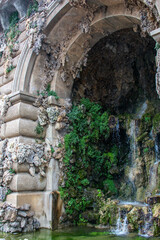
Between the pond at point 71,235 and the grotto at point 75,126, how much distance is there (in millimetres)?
22

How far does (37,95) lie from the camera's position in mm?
7113

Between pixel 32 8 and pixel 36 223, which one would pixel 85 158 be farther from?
pixel 32 8

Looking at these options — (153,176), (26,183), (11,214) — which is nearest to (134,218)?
(153,176)

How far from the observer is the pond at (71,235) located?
5.15 m

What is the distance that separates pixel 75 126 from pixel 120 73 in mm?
2695

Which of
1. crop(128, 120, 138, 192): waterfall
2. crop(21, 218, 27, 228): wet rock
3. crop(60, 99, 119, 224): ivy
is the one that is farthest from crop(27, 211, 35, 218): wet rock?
crop(128, 120, 138, 192): waterfall

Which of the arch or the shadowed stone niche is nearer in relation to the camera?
the arch

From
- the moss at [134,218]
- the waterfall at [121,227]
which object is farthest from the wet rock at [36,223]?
the moss at [134,218]

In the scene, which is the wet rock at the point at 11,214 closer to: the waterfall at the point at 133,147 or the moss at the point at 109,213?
the moss at the point at 109,213

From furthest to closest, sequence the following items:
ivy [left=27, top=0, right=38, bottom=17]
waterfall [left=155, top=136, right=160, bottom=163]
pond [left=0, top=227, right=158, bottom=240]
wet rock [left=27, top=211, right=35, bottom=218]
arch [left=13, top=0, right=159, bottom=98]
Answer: ivy [left=27, top=0, right=38, bottom=17], waterfall [left=155, top=136, right=160, bottom=163], arch [left=13, top=0, right=159, bottom=98], wet rock [left=27, top=211, right=35, bottom=218], pond [left=0, top=227, right=158, bottom=240]

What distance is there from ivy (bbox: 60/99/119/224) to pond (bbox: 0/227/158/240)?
722 millimetres

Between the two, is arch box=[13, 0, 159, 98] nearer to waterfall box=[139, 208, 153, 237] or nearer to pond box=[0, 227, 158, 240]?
pond box=[0, 227, 158, 240]

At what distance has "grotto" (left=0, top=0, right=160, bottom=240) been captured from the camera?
6047 mm

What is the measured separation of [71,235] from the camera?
18.1 feet
